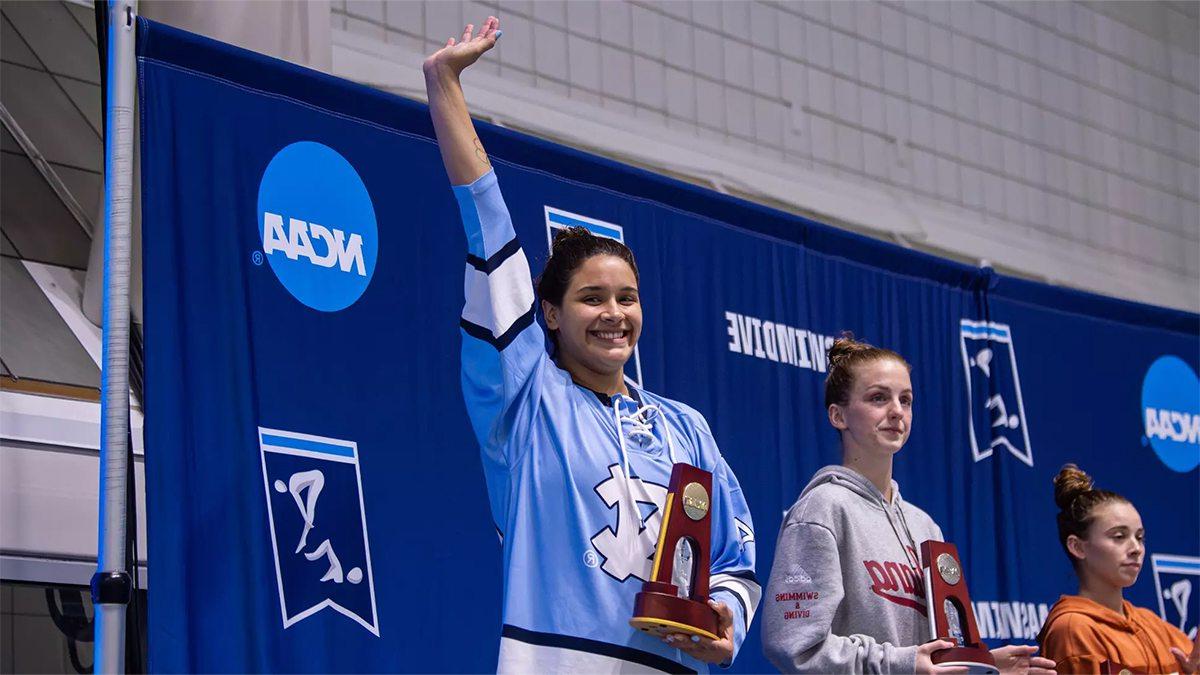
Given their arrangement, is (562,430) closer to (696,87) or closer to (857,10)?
(696,87)

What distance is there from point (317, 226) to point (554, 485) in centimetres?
118

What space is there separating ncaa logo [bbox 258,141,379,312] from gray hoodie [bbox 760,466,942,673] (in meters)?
1.10

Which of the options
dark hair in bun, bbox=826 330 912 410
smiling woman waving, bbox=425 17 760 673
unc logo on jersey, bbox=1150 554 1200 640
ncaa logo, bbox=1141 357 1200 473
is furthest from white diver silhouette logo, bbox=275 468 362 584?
ncaa logo, bbox=1141 357 1200 473

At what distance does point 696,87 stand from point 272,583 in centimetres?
304

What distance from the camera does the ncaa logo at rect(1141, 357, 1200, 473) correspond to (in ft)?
17.5

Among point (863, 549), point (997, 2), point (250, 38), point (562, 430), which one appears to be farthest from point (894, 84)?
point (562, 430)

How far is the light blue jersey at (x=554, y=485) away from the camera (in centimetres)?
215

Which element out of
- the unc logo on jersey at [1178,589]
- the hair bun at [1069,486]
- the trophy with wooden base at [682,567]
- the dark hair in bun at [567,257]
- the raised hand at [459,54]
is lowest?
the trophy with wooden base at [682,567]

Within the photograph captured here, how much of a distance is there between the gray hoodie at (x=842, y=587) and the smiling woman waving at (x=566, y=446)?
0.20 metres

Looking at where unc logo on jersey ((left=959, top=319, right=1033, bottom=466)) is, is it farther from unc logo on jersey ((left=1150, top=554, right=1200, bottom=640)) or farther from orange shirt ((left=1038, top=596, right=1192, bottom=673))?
orange shirt ((left=1038, top=596, right=1192, bottom=673))

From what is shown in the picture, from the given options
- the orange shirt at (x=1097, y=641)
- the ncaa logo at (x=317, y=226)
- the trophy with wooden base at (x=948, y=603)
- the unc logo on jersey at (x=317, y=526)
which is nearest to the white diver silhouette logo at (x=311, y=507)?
the unc logo on jersey at (x=317, y=526)

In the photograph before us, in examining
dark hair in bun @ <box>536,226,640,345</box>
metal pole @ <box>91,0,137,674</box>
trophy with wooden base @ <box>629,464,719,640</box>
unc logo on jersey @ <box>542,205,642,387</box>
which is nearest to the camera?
trophy with wooden base @ <box>629,464,719,640</box>

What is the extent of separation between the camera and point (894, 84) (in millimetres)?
6141

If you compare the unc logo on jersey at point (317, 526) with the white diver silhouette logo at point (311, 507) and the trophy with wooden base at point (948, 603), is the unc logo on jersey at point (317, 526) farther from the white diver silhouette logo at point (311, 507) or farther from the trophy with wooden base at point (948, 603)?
the trophy with wooden base at point (948, 603)
